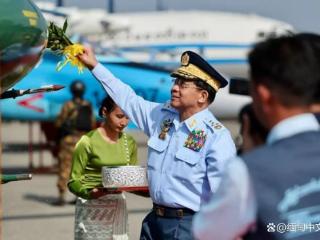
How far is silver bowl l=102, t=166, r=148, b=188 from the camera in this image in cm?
573

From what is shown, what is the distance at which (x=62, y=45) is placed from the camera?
5266 millimetres

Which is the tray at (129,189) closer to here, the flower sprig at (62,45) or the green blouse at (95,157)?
the green blouse at (95,157)

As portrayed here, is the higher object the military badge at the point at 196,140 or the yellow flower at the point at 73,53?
the yellow flower at the point at 73,53

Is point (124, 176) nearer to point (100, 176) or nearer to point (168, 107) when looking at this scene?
point (100, 176)

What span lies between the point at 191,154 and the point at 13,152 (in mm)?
17247

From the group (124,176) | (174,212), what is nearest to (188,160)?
(174,212)

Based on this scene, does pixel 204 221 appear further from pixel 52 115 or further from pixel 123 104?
pixel 52 115

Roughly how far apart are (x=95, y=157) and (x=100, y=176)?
0.39 ft

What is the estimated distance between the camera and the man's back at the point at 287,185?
8.61ft

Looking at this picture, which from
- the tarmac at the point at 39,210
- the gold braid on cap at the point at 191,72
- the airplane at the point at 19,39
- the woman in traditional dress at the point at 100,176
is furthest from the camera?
the tarmac at the point at 39,210

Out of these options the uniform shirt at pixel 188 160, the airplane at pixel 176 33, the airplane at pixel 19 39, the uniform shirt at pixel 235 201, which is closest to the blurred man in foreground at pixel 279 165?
the uniform shirt at pixel 235 201

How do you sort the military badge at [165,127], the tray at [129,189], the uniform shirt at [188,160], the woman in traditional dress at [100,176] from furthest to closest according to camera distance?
1. the woman in traditional dress at [100,176]
2. the tray at [129,189]
3. the military badge at [165,127]
4. the uniform shirt at [188,160]

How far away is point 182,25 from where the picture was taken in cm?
4172

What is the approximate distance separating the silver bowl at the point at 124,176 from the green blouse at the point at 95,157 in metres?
0.36
